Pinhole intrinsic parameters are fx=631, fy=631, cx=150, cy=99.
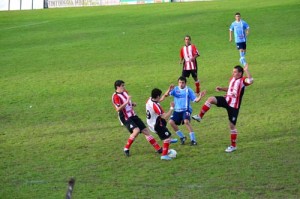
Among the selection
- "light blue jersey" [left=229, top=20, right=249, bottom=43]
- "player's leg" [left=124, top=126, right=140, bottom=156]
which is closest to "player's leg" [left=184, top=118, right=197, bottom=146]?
"player's leg" [left=124, top=126, right=140, bottom=156]

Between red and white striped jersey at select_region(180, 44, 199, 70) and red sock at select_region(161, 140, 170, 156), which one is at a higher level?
red and white striped jersey at select_region(180, 44, 199, 70)

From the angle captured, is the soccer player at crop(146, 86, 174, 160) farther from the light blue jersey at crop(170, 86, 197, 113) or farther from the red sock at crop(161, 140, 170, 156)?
the light blue jersey at crop(170, 86, 197, 113)

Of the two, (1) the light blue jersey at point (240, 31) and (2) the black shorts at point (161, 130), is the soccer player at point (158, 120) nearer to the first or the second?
(2) the black shorts at point (161, 130)

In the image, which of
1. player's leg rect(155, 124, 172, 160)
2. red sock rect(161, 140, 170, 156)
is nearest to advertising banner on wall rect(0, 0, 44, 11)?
player's leg rect(155, 124, 172, 160)

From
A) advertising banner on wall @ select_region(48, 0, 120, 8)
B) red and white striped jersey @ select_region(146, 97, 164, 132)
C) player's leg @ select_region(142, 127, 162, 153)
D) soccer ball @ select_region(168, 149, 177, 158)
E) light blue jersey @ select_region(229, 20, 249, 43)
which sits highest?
advertising banner on wall @ select_region(48, 0, 120, 8)

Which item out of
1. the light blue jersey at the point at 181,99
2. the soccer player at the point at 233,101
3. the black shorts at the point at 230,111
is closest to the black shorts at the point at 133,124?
the light blue jersey at the point at 181,99

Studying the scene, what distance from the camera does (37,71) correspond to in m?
29.7

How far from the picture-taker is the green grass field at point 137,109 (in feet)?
44.4

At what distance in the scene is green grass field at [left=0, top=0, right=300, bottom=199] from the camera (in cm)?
1352

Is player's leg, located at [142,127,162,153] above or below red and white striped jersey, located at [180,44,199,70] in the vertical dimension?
below

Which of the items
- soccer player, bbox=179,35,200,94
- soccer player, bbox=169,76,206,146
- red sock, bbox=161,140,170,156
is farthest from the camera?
soccer player, bbox=179,35,200,94

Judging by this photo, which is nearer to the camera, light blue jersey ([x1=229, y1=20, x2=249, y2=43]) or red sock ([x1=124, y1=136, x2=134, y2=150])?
red sock ([x1=124, y1=136, x2=134, y2=150])

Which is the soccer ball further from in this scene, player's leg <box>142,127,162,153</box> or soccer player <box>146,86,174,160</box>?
player's leg <box>142,127,162,153</box>

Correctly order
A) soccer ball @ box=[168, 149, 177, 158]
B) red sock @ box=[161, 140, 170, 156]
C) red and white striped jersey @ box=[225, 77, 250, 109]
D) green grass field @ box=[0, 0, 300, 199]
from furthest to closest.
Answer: red and white striped jersey @ box=[225, 77, 250, 109]
soccer ball @ box=[168, 149, 177, 158]
red sock @ box=[161, 140, 170, 156]
green grass field @ box=[0, 0, 300, 199]
